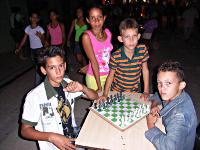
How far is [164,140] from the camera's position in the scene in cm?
187

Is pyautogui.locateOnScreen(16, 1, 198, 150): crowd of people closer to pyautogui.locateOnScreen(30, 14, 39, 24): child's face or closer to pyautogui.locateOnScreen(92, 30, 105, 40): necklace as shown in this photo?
pyautogui.locateOnScreen(92, 30, 105, 40): necklace

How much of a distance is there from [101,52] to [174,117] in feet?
5.45

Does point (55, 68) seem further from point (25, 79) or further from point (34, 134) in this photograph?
point (25, 79)

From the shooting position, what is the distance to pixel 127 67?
2.99 meters

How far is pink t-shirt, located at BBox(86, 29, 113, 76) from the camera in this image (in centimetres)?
316

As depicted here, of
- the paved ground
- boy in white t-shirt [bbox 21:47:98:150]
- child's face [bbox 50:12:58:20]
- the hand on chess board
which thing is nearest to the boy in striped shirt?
the hand on chess board

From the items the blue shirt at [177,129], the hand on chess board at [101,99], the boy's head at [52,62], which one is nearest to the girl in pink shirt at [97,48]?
the hand on chess board at [101,99]

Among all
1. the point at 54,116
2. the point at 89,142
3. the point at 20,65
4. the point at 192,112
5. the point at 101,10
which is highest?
the point at 101,10

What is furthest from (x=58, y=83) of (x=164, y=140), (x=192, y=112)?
(x=192, y=112)

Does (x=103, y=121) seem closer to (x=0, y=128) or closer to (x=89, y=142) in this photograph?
(x=89, y=142)

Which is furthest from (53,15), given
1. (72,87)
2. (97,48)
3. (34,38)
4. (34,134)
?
(34,134)

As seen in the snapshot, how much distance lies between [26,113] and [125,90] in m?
1.54

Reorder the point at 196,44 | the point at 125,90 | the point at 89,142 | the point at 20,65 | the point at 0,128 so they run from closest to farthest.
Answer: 1. the point at 89,142
2. the point at 125,90
3. the point at 0,128
4. the point at 20,65
5. the point at 196,44

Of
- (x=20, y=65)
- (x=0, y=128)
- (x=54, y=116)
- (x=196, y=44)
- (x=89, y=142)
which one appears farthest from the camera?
(x=196, y=44)
